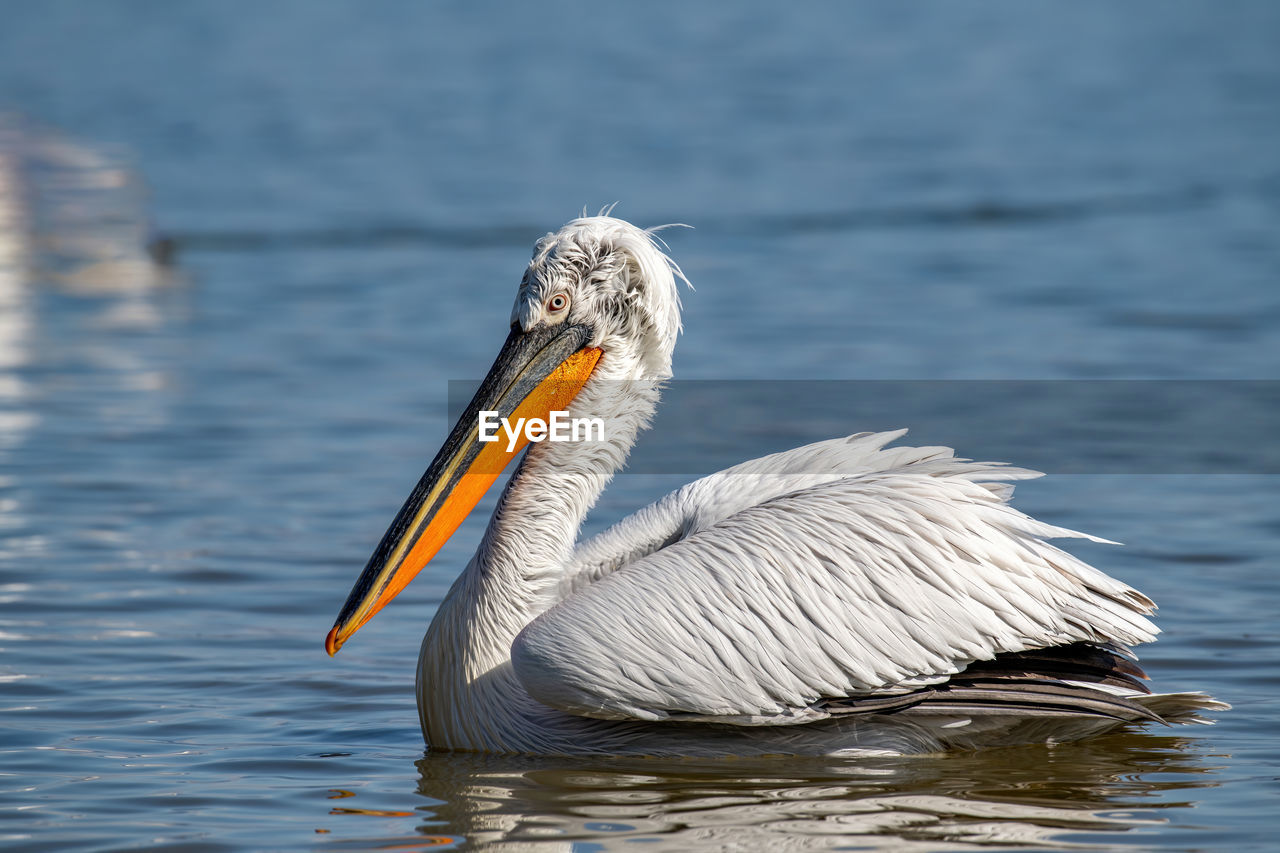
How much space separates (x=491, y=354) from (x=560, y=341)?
16.6ft

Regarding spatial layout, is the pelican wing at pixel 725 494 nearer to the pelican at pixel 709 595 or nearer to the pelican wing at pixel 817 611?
the pelican at pixel 709 595

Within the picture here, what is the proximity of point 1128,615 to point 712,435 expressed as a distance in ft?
11.9

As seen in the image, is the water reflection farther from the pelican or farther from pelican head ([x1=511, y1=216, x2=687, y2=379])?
pelican head ([x1=511, y1=216, x2=687, y2=379])

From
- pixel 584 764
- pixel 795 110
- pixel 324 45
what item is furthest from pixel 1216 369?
pixel 324 45

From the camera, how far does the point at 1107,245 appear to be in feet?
41.0

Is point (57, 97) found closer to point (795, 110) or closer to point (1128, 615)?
point (795, 110)

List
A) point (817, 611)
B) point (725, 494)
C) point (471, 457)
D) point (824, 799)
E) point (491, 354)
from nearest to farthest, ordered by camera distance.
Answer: point (824, 799) < point (817, 611) < point (471, 457) < point (725, 494) < point (491, 354)

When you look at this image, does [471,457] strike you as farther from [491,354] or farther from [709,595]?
[491,354]

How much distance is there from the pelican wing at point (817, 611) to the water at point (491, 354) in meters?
0.25

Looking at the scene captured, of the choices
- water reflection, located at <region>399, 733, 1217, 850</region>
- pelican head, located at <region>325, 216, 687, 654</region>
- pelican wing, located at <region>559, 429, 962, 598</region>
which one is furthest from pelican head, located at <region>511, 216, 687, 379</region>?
water reflection, located at <region>399, 733, 1217, 850</region>

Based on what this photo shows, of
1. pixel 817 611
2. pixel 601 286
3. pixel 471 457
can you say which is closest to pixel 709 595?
pixel 817 611

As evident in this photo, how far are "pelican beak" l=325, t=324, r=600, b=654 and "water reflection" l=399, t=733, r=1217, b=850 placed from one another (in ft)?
1.54

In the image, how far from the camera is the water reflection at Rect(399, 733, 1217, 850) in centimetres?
378

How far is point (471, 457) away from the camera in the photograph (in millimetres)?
4441
